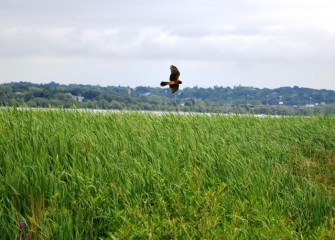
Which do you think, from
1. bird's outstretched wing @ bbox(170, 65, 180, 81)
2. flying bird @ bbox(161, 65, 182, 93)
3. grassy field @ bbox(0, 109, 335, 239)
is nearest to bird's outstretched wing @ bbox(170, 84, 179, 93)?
flying bird @ bbox(161, 65, 182, 93)

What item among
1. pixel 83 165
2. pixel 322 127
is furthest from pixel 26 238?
pixel 322 127


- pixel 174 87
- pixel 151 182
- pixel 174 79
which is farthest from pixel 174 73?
pixel 151 182

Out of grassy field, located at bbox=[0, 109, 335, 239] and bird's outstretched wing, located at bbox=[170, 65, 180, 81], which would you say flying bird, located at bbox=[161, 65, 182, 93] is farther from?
grassy field, located at bbox=[0, 109, 335, 239]

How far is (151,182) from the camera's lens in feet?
29.7

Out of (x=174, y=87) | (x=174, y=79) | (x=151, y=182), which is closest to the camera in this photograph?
(x=151, y=182)

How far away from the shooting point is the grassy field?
766 cm

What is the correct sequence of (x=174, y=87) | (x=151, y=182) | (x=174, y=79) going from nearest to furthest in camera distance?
(x=151, y=182)
(x=174, y=87)
(x=174, y=79)

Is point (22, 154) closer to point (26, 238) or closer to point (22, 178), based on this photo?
point (22, 178)

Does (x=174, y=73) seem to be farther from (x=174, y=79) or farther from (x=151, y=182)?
(x=151, y=182)

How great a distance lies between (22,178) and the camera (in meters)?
8.45

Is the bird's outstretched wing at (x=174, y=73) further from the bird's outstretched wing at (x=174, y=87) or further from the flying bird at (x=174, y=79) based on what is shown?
the bird's outstretched wing at (x=174, y=87)

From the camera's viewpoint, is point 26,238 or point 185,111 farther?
point 185,111

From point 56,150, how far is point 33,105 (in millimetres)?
3946

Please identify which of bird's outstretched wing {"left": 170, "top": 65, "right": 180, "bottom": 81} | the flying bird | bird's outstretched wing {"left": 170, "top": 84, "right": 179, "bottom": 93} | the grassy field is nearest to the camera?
the grassy field
